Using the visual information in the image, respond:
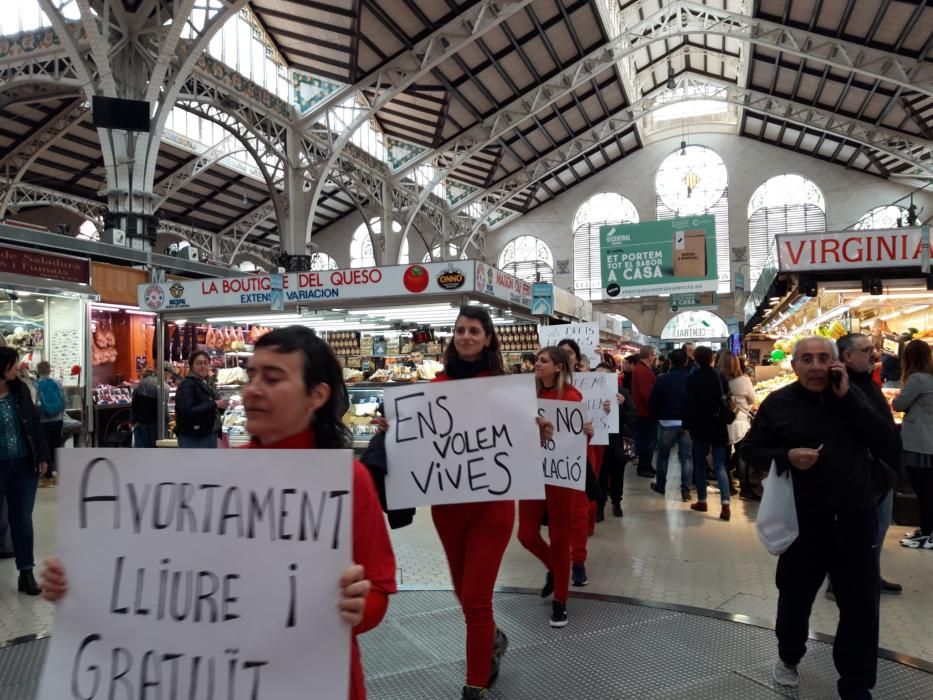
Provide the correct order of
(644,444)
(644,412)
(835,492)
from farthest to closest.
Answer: (644,444), (644,412), (835,492)

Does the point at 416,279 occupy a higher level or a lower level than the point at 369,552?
higher

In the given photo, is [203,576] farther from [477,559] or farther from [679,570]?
[679,570]

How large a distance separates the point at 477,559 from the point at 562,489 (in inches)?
41.8

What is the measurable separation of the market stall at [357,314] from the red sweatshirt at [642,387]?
1654mm

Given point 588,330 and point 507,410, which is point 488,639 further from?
point 588,330

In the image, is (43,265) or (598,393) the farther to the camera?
(43,265)

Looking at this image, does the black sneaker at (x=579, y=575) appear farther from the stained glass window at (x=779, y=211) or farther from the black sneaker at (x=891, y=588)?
the stained glass window at (x=779, y=211)

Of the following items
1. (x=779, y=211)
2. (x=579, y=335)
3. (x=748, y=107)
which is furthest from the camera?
(x=779, y=211)

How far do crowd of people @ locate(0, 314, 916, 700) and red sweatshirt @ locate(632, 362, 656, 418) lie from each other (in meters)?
2.97

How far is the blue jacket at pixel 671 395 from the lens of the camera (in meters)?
7.42

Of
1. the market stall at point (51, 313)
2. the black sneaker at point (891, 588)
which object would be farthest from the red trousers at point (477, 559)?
the market stall at point (51, 313)

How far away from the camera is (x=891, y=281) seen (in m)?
7.86

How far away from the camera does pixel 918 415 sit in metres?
4.79

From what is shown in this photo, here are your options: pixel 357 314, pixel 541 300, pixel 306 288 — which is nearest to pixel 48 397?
pixel 306 288
